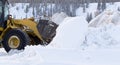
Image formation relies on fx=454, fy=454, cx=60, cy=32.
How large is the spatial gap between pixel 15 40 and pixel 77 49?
18.5 feet

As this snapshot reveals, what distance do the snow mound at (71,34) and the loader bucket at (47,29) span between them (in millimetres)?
3488

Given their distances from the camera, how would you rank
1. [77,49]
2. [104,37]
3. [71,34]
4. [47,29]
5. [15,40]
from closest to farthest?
[77,49] → [71,34] → [104,37] → [15,40] → [47,29]

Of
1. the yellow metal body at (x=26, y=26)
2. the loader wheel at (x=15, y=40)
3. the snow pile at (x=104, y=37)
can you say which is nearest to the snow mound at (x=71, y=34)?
the snow pile at (x=104, y=37)

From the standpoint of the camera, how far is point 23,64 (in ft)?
37.9

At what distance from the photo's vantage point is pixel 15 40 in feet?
58.3

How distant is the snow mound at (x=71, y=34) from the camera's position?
536 inches

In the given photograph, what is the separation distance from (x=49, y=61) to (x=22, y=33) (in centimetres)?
614

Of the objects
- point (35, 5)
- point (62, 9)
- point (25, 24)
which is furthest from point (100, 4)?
point (25, 24)

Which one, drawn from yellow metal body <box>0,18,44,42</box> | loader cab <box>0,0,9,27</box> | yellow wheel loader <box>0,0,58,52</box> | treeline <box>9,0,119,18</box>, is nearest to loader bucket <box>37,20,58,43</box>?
yellow wheel loader <box>0,0,58,52</box>

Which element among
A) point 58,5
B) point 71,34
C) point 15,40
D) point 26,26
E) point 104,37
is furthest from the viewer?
point 58,5

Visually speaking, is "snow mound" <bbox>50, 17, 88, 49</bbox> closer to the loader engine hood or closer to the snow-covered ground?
the snow-covered ground

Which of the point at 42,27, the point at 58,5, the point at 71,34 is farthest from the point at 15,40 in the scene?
the point at 58,5

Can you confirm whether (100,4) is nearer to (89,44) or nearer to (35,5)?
(35,5)

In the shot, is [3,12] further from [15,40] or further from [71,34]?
[71,34]
